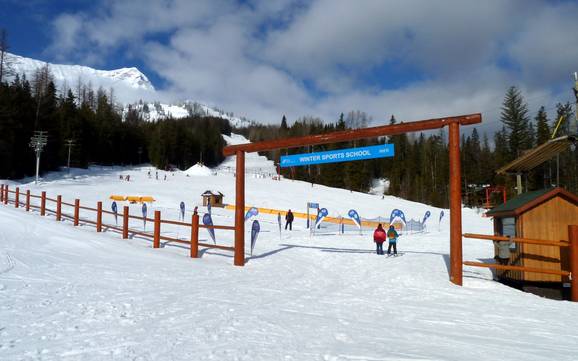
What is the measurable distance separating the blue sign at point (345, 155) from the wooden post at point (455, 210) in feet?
4.85

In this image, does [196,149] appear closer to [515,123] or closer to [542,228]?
[515,123]

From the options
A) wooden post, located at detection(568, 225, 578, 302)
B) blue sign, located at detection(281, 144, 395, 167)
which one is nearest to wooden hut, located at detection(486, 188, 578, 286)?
wooden post, located at detection(568, 225, 578, 302)

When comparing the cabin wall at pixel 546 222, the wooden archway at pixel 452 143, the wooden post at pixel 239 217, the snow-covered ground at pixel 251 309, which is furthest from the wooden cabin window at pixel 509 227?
the wooden post at pixel 239 217

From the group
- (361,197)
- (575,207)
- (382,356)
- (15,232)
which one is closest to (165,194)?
(361,197)

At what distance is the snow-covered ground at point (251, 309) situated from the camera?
430 cm

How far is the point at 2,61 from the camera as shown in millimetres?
63219

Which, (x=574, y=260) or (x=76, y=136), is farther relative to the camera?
(x=76, y=136)

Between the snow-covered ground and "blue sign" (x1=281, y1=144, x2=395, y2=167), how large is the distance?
9.83 ft

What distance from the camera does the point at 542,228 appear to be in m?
10.2

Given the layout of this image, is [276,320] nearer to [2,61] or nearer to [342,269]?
[342,269]

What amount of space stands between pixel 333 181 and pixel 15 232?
73672 millimetres

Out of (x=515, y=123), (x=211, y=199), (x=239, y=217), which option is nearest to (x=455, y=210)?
(x=239, y=217)

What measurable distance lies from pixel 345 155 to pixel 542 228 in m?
5.24

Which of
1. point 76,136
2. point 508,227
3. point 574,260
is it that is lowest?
point 574,260
